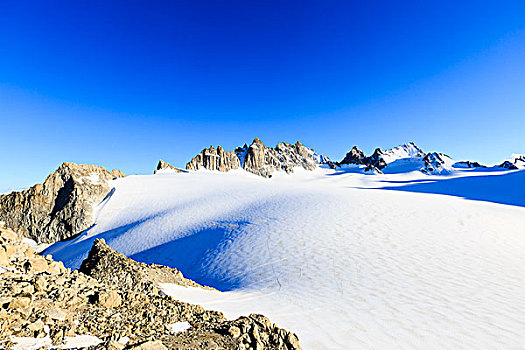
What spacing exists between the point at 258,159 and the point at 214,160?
19.6 meters

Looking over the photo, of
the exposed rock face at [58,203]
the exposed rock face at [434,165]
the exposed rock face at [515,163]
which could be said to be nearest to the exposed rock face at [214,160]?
the exposed rock face at [58,203]

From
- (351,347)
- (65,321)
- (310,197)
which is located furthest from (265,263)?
(310,197)

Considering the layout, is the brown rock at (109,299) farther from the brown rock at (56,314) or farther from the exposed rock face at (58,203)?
the exposed rock face at (58,203)

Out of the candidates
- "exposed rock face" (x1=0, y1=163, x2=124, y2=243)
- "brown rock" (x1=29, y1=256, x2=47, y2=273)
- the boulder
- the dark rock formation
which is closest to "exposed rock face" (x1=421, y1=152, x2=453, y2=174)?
the dark rock formation

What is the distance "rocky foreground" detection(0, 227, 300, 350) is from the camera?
8.54 ft

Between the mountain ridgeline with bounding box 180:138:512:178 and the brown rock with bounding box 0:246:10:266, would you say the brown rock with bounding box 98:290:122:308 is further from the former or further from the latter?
the mountain ridgeline with bounding box 180:138:512:178

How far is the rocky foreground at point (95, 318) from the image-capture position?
2602 mm

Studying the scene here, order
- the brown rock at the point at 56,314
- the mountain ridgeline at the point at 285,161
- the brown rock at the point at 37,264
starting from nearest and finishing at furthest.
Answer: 1. the brown rock at the point at 56,314
2. the brown rock at the point at 37,264
3. the mountain ridgeline at the point at 285,161

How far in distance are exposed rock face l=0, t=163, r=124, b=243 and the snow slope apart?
8417 millimetres

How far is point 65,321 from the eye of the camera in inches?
115

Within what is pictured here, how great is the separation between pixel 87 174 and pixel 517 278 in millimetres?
39645

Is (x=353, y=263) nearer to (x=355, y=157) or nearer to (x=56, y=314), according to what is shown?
(x=56, y=314)

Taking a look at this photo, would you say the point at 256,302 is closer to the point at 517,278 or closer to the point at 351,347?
the point at 351,347

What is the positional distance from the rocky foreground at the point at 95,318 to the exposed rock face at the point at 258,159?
84.9 m
